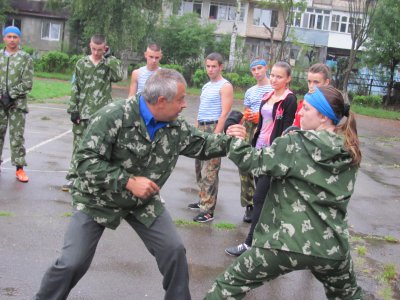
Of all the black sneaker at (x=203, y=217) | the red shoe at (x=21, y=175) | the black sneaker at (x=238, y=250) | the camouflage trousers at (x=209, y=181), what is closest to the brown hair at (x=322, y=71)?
the camouflage trousers at (x=209, y=181)

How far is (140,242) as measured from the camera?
5.67 meters

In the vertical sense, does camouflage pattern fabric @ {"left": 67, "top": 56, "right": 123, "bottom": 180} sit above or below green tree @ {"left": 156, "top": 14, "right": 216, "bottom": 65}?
below

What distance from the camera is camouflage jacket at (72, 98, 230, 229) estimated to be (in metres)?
3.39

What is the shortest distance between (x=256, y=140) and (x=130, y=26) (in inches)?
1127

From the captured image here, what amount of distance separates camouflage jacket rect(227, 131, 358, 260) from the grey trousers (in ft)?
2.08

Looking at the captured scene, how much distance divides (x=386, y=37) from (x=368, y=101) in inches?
161

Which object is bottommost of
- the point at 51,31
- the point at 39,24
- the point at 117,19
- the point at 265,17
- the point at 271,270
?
the point at 271,270

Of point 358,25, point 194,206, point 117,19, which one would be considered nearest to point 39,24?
point 117,19

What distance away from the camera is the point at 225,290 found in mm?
3393

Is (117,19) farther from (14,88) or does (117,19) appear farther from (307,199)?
(307,199)

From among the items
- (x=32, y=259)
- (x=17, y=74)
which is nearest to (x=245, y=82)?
(x=17, y=74)

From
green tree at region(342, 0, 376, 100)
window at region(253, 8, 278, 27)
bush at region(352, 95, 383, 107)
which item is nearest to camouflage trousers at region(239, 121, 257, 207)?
green tree at region(342, 0, 376, 100)

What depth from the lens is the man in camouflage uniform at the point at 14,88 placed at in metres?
7.53

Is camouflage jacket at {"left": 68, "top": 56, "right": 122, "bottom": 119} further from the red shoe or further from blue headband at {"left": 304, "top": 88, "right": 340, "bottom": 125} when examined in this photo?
blue headband at {"left": 304, "top": 88, "right": 340, "bottom": 125}
